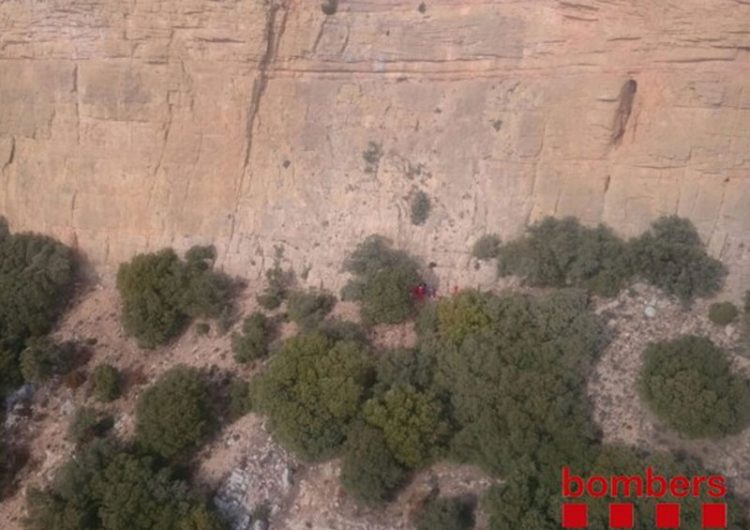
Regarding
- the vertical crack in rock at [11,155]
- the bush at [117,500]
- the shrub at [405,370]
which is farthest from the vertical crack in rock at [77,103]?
the shrub at [405,370]

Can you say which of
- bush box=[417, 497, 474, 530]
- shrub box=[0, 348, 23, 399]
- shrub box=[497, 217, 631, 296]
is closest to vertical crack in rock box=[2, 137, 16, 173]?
shrub box=[0, 348, 23, 399]

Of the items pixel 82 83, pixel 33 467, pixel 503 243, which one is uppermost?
pixel 82 83

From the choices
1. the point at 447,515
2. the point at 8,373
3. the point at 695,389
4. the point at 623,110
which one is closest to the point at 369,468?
the point at 447,515

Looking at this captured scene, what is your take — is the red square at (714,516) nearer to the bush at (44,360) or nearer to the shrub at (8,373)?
the bush at (44,360)

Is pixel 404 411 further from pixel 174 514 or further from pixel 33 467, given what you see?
pixel 33 467

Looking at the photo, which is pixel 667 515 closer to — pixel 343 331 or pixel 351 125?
pixel 343 331

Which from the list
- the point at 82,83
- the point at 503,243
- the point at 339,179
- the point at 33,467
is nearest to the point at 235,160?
the point at 339,179
